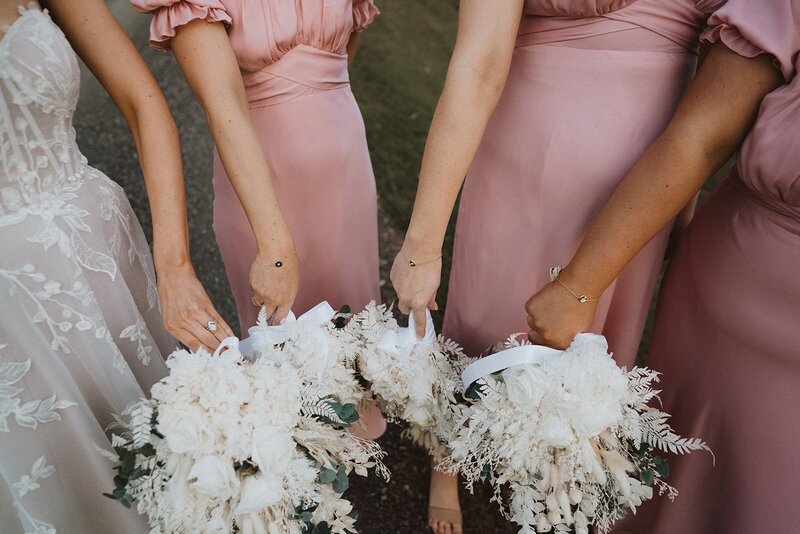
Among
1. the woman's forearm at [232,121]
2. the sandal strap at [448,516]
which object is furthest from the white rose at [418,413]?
the sandal strap at [448,516]

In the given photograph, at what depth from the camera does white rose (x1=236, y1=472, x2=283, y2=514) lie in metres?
1.10

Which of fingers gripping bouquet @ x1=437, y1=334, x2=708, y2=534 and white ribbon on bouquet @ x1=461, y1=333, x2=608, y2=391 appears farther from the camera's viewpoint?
white ribbon on bouquet @ x1=461, y1=333, x2=608, y2=391

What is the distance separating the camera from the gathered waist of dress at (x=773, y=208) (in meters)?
1.33

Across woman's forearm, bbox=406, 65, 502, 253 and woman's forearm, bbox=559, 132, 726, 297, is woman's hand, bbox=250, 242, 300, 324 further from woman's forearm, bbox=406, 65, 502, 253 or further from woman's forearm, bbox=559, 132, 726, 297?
woman's forearm, bbox=559, 132, 726, 297

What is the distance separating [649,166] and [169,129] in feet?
4.72

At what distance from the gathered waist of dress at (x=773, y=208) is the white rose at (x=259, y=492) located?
1445 millimetres

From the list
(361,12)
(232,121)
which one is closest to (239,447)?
(232,121)

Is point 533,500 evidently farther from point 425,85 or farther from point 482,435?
point 425,85

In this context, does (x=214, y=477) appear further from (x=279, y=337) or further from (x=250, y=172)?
(x=250, y=172)

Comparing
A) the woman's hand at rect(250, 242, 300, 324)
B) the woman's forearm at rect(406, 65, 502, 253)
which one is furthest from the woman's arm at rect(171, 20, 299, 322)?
the woman's forearm at rect(406, 65, 502, 253)

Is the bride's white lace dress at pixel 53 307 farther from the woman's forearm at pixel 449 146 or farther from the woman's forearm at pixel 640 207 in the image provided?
the woman's forearm at pixel 640 207

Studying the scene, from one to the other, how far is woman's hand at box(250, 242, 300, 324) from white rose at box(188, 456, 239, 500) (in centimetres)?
57

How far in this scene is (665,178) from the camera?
139 centimetres

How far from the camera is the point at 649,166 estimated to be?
142 cm
